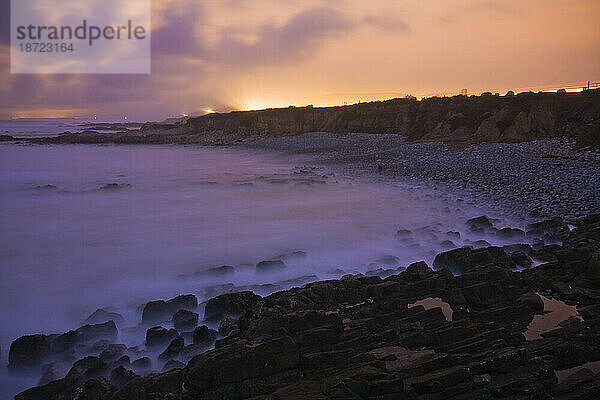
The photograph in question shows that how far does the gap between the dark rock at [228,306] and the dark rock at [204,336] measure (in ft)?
1.63

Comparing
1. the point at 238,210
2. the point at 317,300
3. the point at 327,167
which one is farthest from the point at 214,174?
the point at 317,300

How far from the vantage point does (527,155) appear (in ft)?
60.1

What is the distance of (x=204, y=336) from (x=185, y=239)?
5.61 m

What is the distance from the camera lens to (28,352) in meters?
5.03

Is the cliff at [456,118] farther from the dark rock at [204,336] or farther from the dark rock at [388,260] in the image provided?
the dark rock at [204,336]

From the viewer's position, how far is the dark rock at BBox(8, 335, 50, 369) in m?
4.99

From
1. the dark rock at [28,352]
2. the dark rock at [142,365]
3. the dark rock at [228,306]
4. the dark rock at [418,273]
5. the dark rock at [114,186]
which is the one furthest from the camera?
the dark rock at [114,186]

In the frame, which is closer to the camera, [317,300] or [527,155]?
[317,300]

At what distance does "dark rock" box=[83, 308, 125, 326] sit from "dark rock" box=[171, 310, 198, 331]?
998 mm

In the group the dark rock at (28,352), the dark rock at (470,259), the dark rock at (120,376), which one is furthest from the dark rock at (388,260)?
the dark rock at (28,352)

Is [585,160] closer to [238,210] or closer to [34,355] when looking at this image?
[238,210]

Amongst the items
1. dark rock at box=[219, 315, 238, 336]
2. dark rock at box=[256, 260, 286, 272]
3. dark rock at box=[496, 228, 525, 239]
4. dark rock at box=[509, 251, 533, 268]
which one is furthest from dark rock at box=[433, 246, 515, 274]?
dark rock at box=[219, 315, 238, 336]

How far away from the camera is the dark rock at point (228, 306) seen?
5863mm

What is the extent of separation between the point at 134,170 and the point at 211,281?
22303 millimetres
